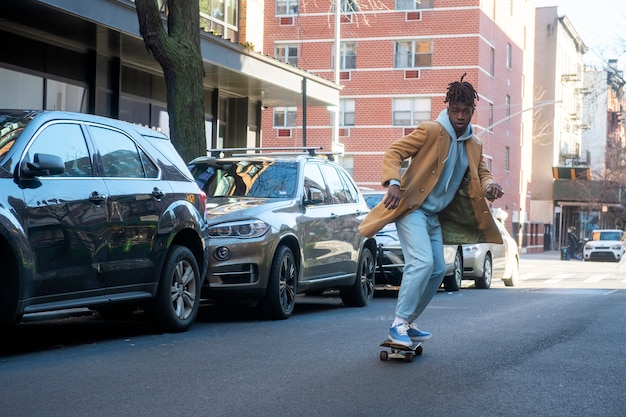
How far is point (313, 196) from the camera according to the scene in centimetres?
1191

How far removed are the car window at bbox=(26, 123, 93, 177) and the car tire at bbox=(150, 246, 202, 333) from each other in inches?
52.3

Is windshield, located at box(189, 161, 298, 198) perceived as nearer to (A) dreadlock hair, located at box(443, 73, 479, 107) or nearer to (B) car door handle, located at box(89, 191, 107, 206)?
(B) car door handle, located at box(89, 191, 107, 206)

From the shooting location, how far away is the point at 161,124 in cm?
2236

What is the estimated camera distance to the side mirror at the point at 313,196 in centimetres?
1191

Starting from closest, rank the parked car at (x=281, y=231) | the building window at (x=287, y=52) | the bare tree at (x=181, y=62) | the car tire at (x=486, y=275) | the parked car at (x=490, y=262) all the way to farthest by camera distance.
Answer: the parked car at (x=281, y=231)
the bare tree at (x=181, y=62)
the parked car at (x=490, y=262)
the car tire at (x=486, y=275)
the building window at (x=287, y=52)

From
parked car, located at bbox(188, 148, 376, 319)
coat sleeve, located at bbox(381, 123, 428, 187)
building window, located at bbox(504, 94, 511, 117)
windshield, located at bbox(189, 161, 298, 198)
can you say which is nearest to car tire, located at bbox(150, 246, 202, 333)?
parked car, located at bbox(188, 148, 376, 319)

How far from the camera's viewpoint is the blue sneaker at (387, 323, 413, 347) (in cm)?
737

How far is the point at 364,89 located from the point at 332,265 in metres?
41.9

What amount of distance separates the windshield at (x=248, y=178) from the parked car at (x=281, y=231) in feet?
0.04

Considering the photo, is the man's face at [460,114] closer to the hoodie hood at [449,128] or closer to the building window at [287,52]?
the hoodie hood at [449,128]

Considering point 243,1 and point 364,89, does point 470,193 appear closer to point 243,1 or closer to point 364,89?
point 243,1

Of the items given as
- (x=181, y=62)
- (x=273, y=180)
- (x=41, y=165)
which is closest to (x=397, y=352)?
(x=41, y=165)

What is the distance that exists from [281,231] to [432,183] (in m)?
3.56

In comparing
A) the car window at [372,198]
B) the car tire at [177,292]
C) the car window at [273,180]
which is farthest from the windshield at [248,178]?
the car window at [372,198]
